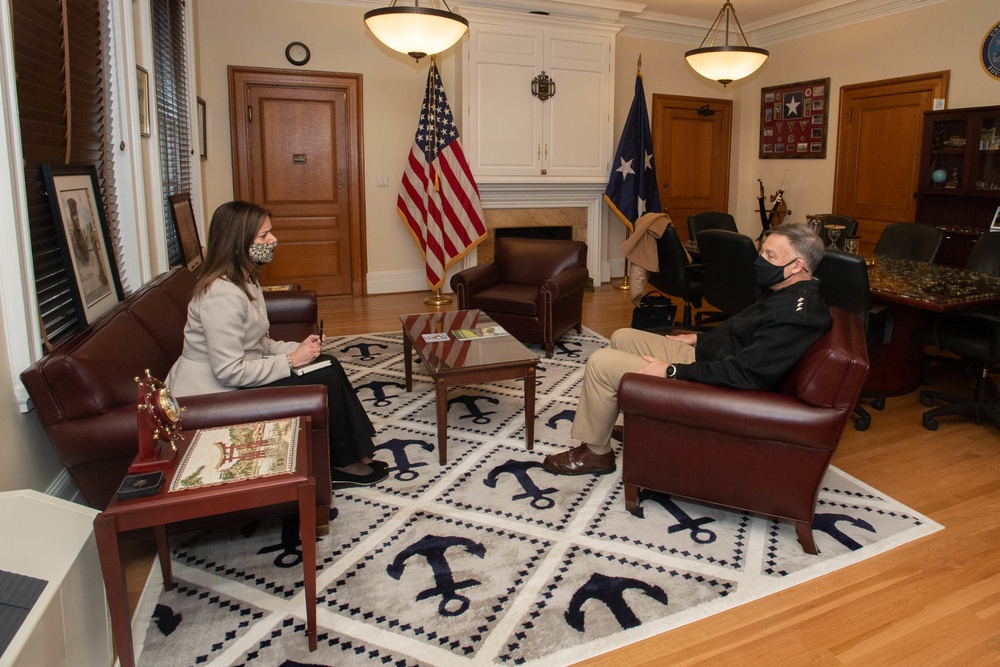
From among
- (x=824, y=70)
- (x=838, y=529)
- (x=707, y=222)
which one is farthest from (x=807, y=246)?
(x=824, y=70)

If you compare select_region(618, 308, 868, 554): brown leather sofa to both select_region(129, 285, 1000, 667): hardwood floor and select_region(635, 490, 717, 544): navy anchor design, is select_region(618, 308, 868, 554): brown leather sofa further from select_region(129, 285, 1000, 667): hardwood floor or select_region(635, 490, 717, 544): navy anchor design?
select_region(129, 285, 1000, 667): hardwood floor

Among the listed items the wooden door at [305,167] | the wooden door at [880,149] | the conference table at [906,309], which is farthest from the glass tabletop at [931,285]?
the wooden door at [305,167]

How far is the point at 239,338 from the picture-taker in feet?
8.16

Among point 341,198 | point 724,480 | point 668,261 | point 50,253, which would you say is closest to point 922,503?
point 724,480

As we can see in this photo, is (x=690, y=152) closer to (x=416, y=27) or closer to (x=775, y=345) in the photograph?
(x=416, y=27)

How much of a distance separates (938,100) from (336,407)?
5.90 meters

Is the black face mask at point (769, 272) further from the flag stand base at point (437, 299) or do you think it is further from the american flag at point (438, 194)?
the american flag at point (438, 194)

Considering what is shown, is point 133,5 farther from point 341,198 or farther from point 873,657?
point 873,657

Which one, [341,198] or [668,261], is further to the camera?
[341,198]

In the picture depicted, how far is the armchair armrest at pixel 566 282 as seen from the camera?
4641 millimetres

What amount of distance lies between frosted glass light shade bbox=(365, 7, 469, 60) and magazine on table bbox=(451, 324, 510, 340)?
76.1 inches

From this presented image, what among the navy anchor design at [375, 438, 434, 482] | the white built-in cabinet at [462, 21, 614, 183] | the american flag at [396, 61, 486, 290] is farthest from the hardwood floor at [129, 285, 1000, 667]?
the white built-in cabinet at [462, 21, 614, 183]

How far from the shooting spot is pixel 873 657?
1911 millimetres

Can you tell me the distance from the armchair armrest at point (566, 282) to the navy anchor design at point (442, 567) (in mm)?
2418
